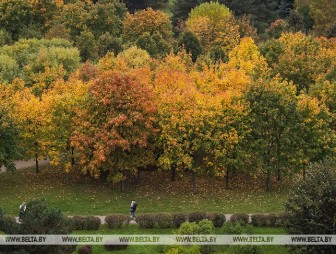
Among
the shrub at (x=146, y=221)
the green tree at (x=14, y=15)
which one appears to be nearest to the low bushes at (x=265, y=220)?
the shrub at (x=146, y=221)

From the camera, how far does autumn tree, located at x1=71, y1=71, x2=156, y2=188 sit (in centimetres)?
5394

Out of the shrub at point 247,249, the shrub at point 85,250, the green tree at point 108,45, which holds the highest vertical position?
the green tree at point 108,45

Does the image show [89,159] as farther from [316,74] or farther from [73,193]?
[316,74]

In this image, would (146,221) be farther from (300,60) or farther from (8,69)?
(8,69)

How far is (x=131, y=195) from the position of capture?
56.0m

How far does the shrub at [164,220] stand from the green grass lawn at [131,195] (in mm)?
3890

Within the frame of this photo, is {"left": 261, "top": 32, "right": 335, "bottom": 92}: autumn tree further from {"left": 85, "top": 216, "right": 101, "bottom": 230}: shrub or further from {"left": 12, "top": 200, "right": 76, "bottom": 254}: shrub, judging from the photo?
{"left": 12, "top": 200, "right": 76, "bottom": 254}: shrub

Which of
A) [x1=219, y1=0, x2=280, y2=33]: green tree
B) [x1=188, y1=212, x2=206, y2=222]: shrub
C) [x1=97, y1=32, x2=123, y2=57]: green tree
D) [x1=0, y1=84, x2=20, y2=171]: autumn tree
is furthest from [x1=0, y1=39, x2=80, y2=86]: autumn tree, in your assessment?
[x1=219, y1=0, x2=280, y2=33]: green tree

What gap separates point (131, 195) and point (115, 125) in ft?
23.1

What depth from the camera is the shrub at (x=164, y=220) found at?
48.2m

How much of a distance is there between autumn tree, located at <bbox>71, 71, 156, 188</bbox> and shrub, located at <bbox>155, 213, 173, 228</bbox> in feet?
26.0

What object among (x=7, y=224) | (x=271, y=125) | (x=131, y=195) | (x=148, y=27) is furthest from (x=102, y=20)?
(x=7, y=224)

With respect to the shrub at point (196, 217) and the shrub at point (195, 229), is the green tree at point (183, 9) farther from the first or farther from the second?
the shrub at point (195, 229)

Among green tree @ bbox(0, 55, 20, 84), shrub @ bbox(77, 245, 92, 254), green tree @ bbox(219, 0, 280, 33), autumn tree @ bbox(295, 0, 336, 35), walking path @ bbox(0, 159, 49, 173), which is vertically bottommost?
shrub @ bbox(77, 245, 92, 254)
